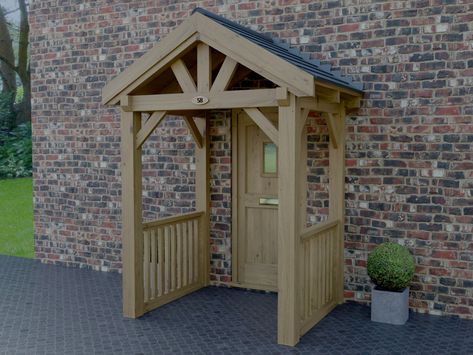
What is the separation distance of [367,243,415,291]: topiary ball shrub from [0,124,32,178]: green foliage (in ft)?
48.8

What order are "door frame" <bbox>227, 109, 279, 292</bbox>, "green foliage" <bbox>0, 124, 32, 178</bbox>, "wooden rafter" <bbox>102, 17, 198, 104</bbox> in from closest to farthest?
"wooden rafter" <bbox>102, 17, 198, 104</bbox>, "door frame" <bbox>227, 109, 279, 292</bbox>, "green foliage" <bbox>0, 124, 32, 178</bbox>

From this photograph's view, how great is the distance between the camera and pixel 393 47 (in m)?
6.96

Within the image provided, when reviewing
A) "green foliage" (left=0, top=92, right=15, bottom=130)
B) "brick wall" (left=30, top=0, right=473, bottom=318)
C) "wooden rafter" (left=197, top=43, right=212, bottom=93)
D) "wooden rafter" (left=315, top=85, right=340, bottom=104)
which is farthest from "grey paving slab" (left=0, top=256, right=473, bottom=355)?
"green foliage" (left=0, top=92, right=15, bottom=130)

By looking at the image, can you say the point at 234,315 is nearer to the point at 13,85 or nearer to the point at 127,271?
the point at 127,271

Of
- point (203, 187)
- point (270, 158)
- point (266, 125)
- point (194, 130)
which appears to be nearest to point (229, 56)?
point (266, 125)

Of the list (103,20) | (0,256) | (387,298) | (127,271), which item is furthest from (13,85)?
(387,298)

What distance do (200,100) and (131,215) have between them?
5.16ft

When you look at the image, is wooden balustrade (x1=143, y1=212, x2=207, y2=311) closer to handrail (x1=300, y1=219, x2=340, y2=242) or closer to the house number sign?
the house number sign

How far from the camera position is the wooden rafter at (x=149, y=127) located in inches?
259

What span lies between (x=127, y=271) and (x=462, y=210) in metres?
3.88

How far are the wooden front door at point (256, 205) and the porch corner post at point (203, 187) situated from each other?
1.41 feet

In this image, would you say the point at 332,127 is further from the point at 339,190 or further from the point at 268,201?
the point at 268,201

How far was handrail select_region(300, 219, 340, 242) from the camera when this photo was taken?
6.21 meters

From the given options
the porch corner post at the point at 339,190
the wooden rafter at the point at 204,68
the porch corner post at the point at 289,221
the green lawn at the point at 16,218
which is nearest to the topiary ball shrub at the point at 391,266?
the porch corner post at the point at 339,190
